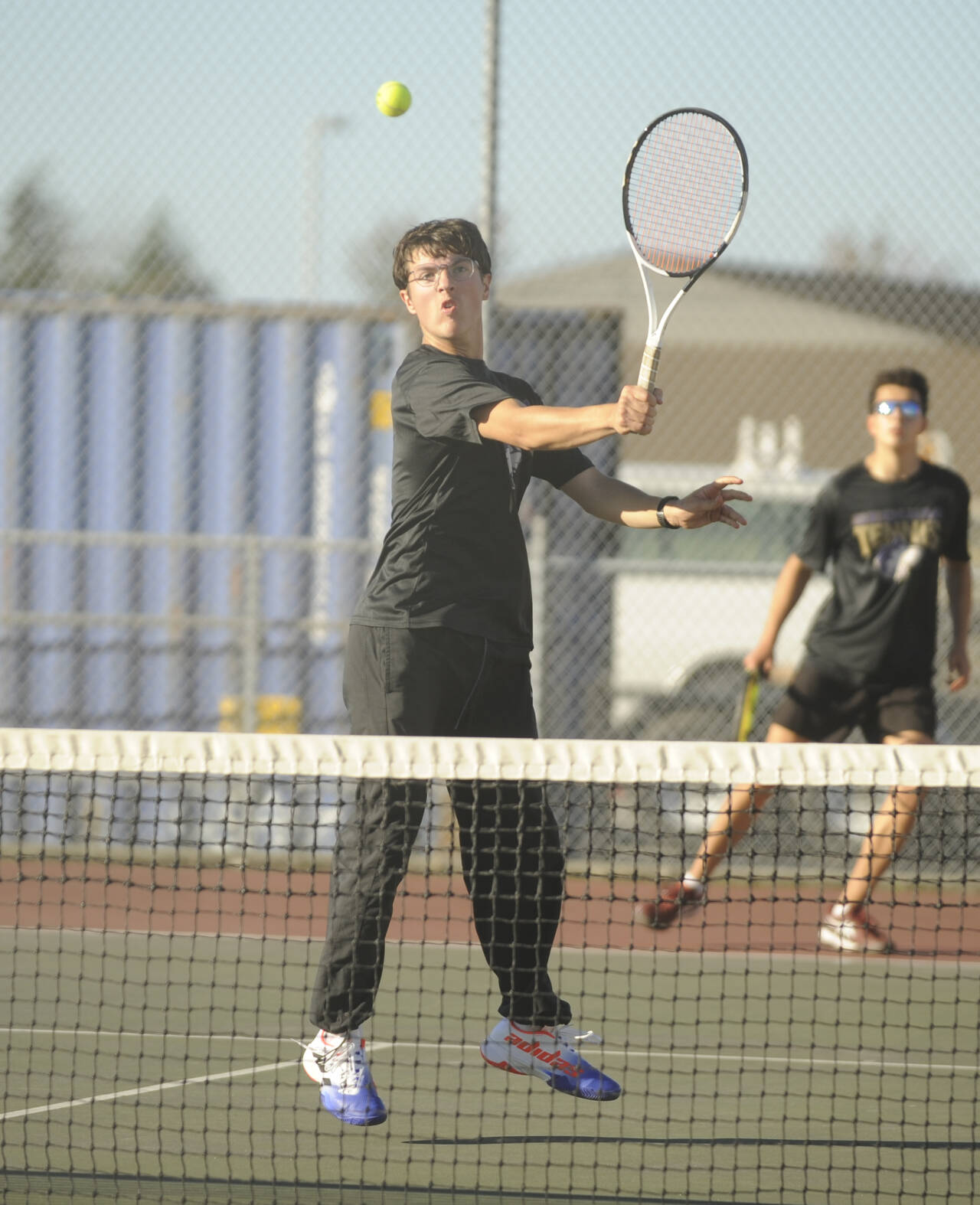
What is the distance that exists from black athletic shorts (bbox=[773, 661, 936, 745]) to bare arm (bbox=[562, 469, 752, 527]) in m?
2.11

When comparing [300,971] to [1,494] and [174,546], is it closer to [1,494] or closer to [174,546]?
[174,546]

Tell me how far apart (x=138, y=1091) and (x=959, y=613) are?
10.8ft

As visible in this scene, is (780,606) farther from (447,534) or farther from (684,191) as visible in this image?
(447,534)

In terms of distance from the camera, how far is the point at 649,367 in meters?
3.18

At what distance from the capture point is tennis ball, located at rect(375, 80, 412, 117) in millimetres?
6113

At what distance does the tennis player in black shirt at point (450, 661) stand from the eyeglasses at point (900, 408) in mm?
2208

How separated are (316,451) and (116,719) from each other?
1.68 metres

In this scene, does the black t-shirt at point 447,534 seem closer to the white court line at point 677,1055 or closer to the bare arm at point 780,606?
the white court line at point 677,1055

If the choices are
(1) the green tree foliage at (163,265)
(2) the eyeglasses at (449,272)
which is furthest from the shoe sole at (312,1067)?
(1) the green tree foliage at (163,265)

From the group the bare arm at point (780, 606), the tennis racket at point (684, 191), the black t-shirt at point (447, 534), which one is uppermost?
the tennis racket at point (684, 191)

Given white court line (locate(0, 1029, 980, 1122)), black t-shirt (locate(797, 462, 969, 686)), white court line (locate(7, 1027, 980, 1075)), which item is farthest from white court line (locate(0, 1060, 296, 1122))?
black t-shirt (locate(797, 462, 969, 686))

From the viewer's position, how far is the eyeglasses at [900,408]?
5.73 meters

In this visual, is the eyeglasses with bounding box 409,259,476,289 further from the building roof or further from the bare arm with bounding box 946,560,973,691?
the building roof

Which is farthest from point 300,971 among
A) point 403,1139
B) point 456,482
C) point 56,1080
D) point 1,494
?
point 1,494
